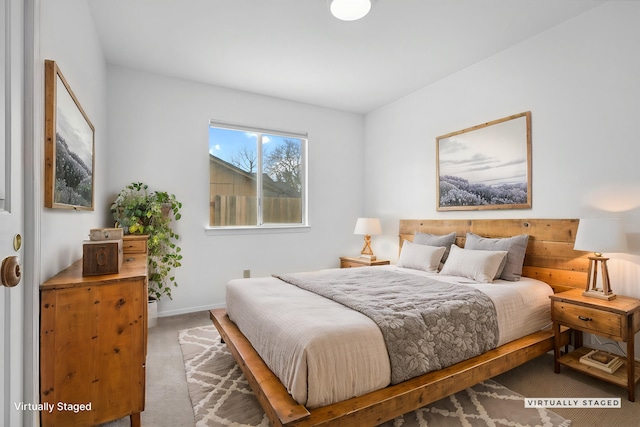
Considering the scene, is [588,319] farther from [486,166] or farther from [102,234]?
[102,234]

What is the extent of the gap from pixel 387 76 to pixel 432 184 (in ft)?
4.59

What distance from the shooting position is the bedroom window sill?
3951 mm

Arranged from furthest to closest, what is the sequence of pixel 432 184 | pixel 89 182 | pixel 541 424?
pixel 432 184
pixel 89 182
pixel 541 424

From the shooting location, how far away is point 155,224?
338cm

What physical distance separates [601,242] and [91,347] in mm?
3169

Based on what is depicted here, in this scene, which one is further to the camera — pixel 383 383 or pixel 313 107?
→ pixel 313 107

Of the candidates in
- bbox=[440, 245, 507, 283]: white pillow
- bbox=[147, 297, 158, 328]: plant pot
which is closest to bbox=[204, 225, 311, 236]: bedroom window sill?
bbox=[147, 297, 158, 328]: plant pot

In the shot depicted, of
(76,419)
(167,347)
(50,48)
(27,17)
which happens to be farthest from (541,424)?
(50,48)

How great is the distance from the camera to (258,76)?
12.2 feet

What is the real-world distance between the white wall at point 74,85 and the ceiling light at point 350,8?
1.72 meters

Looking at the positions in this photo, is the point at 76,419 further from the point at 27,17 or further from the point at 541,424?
the point at 541,424

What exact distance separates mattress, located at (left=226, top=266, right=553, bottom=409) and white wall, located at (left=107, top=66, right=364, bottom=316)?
1557 millimetres

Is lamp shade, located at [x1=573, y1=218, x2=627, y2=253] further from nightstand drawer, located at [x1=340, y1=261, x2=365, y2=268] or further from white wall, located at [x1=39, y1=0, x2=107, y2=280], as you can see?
white wall, located at [x1=39, y1=0, x2=107, y2=280]

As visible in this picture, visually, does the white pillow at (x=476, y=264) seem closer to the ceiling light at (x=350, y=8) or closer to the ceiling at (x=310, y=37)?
the ceiling at (x=310, y=37)
